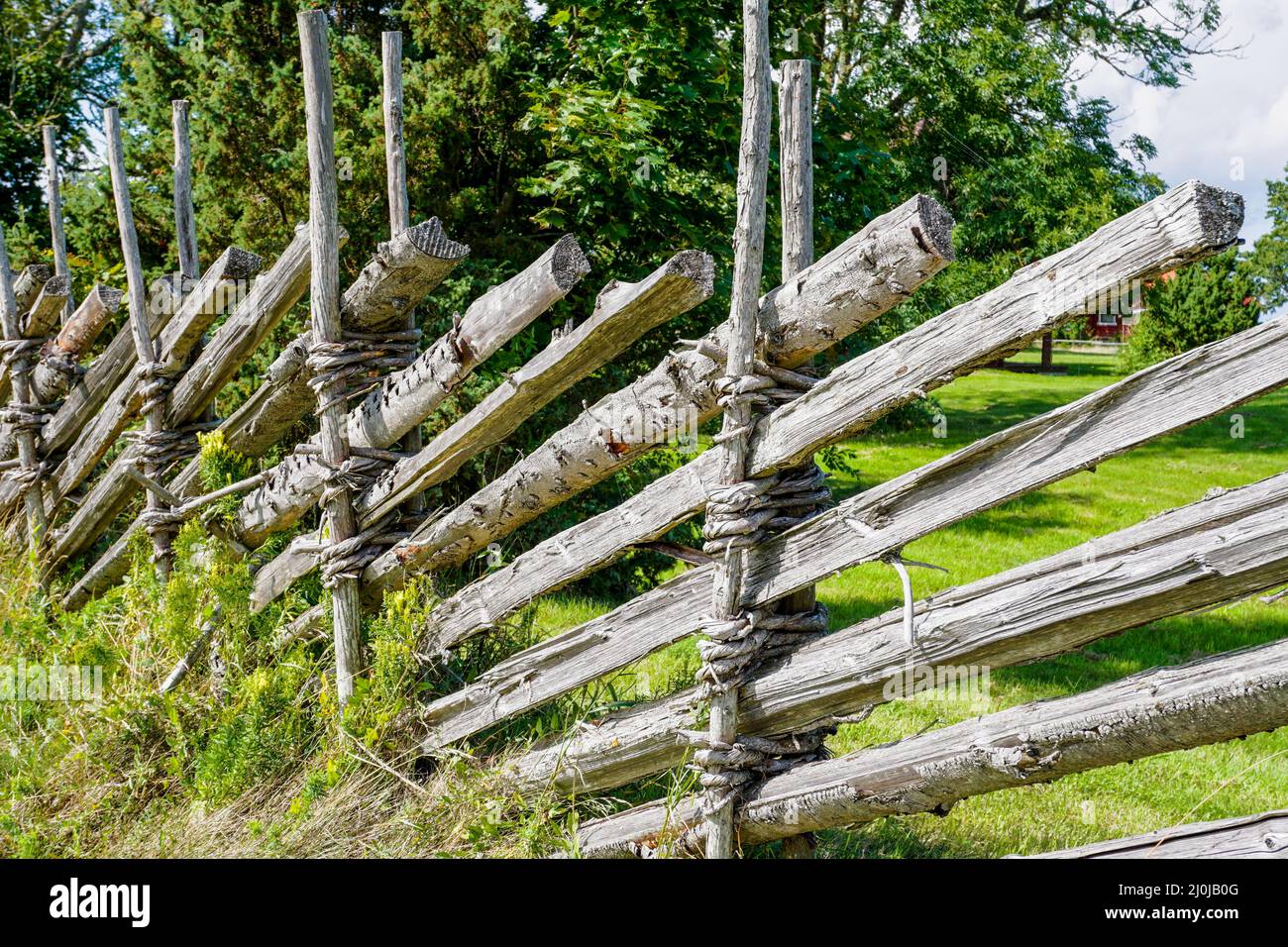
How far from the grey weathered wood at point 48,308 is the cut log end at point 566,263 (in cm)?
316

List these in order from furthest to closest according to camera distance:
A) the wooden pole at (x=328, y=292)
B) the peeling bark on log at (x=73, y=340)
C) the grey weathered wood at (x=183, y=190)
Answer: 1. the peeling bark on log at (x=73, y=340)
2. the grey weathered wood at (x=183, y=190)
3. the wooden pole at (x=328, y=292)

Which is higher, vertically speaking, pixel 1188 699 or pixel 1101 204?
pixel 1101 204

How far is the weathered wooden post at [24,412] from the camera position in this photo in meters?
5.07

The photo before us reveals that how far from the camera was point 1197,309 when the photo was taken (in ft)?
50.9

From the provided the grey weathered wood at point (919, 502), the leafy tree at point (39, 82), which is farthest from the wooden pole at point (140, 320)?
the leafy tree at point (39, 82)

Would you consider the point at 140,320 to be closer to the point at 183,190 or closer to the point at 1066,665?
the point at 183,190

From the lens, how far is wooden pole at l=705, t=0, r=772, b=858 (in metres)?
2.42

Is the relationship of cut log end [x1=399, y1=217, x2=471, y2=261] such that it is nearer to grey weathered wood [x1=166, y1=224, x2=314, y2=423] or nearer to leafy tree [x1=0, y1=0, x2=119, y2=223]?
grey weathered wood [x1=166, y1=224, x2=314, y2=423]

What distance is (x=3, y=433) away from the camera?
17.9 ft

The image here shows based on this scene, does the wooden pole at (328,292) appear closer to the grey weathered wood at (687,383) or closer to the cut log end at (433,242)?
the grey weathered wood at (687,383)

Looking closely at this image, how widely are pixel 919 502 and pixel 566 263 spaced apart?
1.12m
